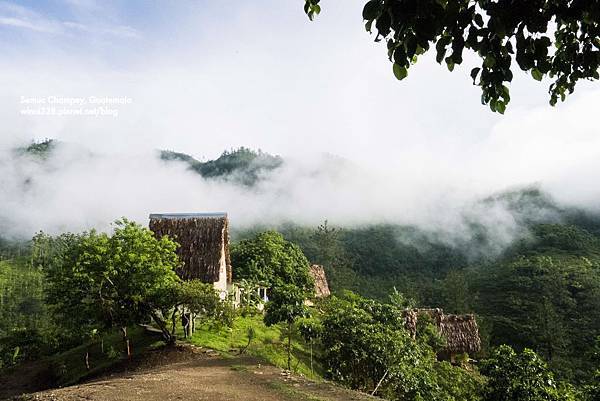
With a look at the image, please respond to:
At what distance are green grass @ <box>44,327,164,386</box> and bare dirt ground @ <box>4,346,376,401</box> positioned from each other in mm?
2321

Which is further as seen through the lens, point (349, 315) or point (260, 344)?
point (260, 344)

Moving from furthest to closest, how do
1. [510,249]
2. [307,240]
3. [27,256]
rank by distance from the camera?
[27,256] < [307,240] < [510,249]

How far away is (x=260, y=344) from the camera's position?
19797 millimetres

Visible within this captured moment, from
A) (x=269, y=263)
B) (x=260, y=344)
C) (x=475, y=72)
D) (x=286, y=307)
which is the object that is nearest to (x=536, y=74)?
(x=475, y=72)

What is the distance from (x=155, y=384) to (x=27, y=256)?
89976 millimetres

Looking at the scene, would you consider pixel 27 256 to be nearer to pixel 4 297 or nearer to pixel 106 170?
pixel 4 297

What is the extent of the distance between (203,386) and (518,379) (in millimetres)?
8861

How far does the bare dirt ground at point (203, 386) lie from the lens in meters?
11.0

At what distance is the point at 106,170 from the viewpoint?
435 ft

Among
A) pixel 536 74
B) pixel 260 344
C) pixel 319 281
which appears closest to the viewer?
pixel 536 74

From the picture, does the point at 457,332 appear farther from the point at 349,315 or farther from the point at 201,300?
the point at 201,300

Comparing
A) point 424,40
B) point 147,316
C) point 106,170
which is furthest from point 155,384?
point 106,170

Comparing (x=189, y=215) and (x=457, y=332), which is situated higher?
(x=189, y=215)

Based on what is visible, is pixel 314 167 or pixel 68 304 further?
pixel 314 167
